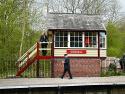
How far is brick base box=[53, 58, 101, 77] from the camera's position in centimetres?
3033

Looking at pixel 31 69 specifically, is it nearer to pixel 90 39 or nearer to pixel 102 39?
pixel 90 39

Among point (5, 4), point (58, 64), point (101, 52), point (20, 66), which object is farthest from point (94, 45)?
point (5, 4)

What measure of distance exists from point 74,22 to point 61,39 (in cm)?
186

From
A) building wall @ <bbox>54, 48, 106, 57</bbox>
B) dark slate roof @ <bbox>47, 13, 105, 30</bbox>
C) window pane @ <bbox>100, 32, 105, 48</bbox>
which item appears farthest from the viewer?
window pane @ <bbox>100, 32, 105, 48</bbox>

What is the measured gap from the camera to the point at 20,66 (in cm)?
2936

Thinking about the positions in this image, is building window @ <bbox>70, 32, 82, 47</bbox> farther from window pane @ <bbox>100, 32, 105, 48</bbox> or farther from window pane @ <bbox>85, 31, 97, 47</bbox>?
window pane @ <bbox>100, 32, 105, 48</bbox>

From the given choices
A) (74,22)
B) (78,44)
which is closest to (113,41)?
(74,22)

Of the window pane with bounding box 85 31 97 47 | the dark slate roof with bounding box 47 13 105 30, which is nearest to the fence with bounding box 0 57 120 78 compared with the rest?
the window pane with bounding box 85 31 97 47

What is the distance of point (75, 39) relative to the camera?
3112 cm

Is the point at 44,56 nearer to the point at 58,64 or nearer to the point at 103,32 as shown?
the point at 58,64

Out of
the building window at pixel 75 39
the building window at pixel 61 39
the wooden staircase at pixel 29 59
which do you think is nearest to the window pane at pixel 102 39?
the building window at pixel 75 39

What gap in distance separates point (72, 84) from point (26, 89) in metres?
2.35

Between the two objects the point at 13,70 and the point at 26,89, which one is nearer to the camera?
the point at 26,89

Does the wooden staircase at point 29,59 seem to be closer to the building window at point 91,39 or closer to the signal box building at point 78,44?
the signal box building at point 78,44
